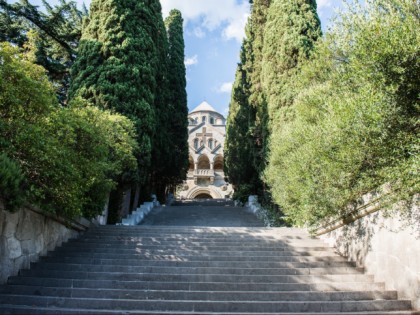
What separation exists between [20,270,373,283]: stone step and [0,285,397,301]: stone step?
0.51m

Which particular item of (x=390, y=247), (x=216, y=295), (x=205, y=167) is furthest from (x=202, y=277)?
(x=205, y=167)

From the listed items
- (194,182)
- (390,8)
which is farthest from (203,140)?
(390,8)

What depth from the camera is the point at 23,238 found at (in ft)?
20.0

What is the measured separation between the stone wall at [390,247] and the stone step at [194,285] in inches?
14.4

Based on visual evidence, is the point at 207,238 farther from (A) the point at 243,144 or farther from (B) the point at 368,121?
(A) the point at 243,144

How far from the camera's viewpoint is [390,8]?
621 centimetres

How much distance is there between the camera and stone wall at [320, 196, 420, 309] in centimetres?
475

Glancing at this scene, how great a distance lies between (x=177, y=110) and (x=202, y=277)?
17015mm

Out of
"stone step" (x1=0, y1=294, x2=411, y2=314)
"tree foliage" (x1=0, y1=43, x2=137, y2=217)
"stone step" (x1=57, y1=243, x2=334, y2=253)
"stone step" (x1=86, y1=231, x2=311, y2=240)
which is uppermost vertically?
"tree foliage" (x1=0, y1=43, x2=137, y2=217)

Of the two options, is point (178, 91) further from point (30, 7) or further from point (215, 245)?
point (215, 245)

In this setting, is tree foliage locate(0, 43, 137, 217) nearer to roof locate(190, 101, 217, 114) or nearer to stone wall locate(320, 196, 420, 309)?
stone wall locate(320, 196, 420, 309)

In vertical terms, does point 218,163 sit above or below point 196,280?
above

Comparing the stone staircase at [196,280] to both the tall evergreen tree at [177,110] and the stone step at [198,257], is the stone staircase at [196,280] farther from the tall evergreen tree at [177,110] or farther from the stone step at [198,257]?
the tall evergreen tree at [177,110]

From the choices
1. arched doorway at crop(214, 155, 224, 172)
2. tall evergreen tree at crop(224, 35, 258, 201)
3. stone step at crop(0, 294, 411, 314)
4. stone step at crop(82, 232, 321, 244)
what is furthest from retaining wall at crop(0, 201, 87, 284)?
arched doorway at crop(214, 155, 224, 172)
